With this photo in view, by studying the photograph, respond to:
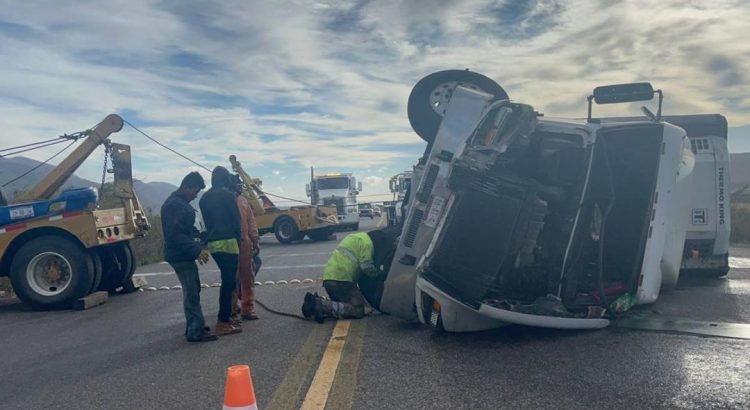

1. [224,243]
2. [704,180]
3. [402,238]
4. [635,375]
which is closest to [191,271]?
[224,243]

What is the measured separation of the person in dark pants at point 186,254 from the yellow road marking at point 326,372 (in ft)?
4.27

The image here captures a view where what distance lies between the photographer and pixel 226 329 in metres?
6.39

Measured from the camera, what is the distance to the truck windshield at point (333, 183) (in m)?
27.1

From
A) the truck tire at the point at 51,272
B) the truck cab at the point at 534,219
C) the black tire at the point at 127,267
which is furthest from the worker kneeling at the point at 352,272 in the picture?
the black tire at the point at 127,267

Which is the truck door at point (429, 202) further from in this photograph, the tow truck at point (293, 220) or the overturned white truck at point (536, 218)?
the tow truck at point (293, 220)

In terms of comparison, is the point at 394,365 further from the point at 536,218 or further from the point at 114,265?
the point at 114,265

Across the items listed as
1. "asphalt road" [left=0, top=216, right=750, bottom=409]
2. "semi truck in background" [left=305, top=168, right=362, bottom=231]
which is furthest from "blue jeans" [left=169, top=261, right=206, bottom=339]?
"semi truck in background" [left=305, top=168, right=362, bottom=231]

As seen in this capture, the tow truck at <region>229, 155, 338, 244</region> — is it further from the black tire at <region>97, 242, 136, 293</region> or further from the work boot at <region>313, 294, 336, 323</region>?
the work boot at <region>313, 294, 336, 323</region>

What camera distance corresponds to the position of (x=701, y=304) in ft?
23.2

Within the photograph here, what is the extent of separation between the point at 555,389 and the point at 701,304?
3.87m

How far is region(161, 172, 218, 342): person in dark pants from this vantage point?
6.19 metres

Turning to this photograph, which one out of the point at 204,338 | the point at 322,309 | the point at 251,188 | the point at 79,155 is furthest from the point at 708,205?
the point at 251,188

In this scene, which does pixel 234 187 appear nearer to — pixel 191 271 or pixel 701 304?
pixel 191 271

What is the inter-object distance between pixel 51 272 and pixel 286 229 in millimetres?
11895
